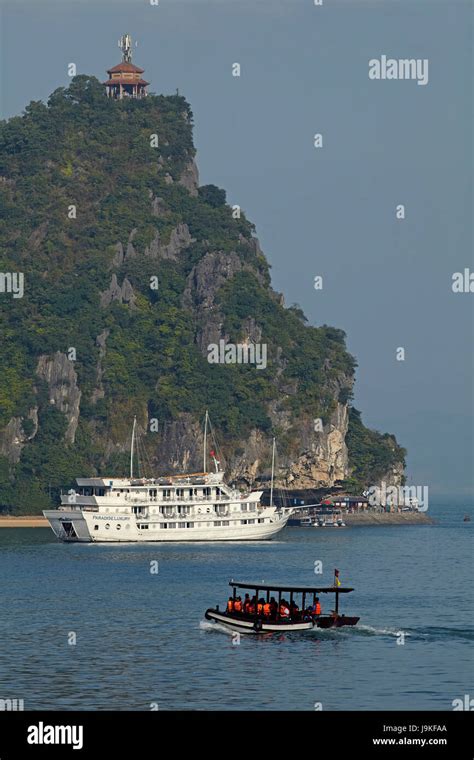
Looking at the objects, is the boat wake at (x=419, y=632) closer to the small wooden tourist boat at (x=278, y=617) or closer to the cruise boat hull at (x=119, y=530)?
the small wooden tourist boat at (x=278, y=617)

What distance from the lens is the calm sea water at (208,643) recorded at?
207ft

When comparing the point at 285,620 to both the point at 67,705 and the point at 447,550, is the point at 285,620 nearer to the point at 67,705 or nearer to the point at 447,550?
the point at 67,705

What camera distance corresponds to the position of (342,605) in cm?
9506

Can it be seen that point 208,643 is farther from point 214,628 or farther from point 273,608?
point 214,628

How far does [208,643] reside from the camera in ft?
252

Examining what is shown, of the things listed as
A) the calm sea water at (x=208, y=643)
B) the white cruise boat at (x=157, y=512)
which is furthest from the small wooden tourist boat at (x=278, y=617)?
the white cruise boat at (x=157, y=512)

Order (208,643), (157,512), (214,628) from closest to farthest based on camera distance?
(208,643)
(214,628)
(157,512)

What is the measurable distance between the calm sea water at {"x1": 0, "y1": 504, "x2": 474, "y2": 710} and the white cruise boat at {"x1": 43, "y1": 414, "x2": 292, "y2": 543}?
2568 centimetres

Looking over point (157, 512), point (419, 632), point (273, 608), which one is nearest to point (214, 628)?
point (273, 608)

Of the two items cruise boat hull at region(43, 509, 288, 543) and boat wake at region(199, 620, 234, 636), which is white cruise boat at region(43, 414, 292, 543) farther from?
boat wake at region(199, 620, 234, 636)

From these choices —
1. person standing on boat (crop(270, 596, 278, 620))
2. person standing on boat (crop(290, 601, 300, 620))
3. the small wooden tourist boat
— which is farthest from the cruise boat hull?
person standing on boat (crop(290, 601, 300, 620))

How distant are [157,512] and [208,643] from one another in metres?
86.5

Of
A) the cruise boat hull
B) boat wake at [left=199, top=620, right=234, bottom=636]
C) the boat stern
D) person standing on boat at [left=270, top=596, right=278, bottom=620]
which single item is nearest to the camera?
person standing on boat at [left=270, top=596, right=278, bottom=620]

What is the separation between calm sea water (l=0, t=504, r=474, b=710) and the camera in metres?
63.1
